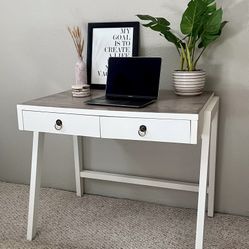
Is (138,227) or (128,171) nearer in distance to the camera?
(138,227)

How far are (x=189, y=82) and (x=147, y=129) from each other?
0.37 m

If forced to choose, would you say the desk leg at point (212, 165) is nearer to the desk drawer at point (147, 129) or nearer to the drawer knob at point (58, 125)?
the desk drawer at point (147, 129)

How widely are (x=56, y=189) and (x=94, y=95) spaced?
0.80 metres

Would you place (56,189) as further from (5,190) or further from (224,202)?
(224,202)

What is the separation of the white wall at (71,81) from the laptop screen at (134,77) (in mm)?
265

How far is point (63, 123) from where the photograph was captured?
1.42m

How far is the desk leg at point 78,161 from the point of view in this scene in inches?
78.2

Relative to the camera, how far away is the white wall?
5.48 ft

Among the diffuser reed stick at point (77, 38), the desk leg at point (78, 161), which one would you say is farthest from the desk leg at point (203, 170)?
the desk leg at point (78, 161)

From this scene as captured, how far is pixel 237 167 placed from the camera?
1770 mm

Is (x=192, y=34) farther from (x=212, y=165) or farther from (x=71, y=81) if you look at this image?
(x=71, y=81)

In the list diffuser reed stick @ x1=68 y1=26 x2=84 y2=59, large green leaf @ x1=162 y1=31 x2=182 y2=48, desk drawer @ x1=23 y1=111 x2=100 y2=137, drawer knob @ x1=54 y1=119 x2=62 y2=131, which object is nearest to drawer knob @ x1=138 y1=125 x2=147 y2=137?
desk drawer @ x1=23 y1=111 x2=100 y2=137

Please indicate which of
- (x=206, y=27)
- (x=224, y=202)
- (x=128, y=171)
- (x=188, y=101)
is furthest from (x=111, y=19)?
(x=224, y=202)

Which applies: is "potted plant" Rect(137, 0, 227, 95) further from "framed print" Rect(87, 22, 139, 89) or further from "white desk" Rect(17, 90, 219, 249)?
"framed print" Rect(87, 22, 139, 89)
